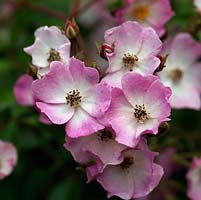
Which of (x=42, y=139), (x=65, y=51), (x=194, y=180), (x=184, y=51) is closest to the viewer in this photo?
(x=65, y=51)

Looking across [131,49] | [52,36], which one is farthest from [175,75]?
[52,36]

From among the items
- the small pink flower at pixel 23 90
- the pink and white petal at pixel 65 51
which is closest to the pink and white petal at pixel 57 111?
the pink and white petal at pixel 65 51

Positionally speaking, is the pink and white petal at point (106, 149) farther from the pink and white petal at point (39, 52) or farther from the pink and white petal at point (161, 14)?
the pink and white petal at point (161, 14)

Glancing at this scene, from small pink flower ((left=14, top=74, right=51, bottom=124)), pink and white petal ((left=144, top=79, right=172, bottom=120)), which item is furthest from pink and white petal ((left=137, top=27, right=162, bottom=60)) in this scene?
small pink flower ((left=14, top=74, right=51, bottom=124))

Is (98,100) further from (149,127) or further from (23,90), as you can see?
(23,90)

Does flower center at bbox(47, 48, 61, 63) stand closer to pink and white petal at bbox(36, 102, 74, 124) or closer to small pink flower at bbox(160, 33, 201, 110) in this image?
pink and white petal at bbox(36, 102, 74, 124)
